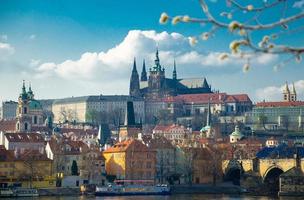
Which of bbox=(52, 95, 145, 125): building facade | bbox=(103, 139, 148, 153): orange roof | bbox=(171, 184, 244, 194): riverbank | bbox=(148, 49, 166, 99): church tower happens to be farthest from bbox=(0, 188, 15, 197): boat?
bbox=(148, 49, 166, 99): church tower

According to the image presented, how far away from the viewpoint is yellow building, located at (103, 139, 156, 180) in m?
64.4

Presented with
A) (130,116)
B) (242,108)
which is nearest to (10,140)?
(130,116)

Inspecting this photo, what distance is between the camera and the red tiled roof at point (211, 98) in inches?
6745

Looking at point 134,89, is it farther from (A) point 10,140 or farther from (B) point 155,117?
(A) point 10,140

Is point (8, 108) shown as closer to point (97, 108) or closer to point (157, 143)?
point (97, 108)

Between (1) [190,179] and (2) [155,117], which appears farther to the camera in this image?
(2) [155,117]

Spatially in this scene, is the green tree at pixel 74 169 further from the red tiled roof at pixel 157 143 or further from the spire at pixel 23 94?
the spire at pixel 23 94

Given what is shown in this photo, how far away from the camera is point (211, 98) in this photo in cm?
17325

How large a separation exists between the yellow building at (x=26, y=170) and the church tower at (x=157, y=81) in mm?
126726

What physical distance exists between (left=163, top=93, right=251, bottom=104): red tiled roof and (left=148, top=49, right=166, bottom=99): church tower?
711cm

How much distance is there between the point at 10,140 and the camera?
67.9 metres

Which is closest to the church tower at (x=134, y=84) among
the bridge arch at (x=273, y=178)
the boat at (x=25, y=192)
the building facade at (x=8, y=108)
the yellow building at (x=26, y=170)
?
the building facade at (x=8, y=108)

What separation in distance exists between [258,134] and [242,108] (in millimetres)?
39372

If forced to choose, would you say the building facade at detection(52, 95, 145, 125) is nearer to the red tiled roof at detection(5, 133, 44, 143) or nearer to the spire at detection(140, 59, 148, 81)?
the spire at detection(140, 59, 148, 81)
